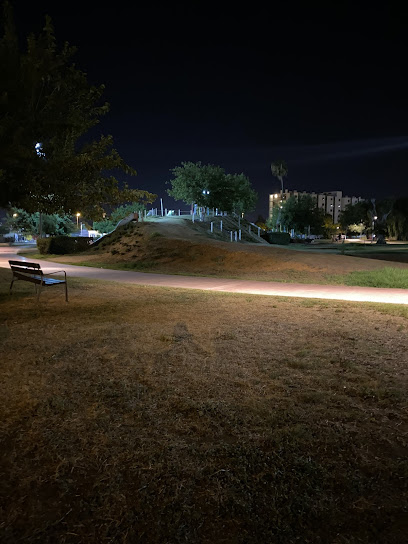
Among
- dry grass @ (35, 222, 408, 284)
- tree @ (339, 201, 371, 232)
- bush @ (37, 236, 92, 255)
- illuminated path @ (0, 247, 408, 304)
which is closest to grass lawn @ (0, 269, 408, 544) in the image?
illuminated path @ (0, 247, 408, 304)

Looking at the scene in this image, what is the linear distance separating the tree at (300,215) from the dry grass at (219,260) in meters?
52.7

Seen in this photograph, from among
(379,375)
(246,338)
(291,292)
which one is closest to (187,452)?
(379,375)

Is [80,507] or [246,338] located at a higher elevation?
[246,338]

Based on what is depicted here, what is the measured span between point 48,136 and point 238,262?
37.5ft

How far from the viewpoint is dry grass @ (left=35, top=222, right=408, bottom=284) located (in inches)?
648

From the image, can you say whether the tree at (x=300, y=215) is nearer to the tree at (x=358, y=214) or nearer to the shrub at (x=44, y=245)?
the tree at (x=358, y=214)

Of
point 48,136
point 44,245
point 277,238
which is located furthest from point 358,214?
point 48,136

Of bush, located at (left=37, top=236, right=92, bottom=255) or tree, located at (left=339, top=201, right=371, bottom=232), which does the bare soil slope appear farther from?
tree, located at (left=339, top=201, right=371, bottom=232)

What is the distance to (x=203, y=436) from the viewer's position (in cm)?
346

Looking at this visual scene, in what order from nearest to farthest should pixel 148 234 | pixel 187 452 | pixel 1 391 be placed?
pixel 187 452 < pixel 1 391 < pixel 148 234

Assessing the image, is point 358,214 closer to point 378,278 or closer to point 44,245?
point 44,245

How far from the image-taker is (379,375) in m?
4.88

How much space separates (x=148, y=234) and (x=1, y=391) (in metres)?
22.6

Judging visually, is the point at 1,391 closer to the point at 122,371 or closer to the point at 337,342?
the point at 122,371
